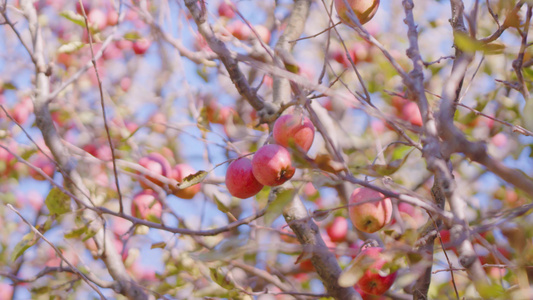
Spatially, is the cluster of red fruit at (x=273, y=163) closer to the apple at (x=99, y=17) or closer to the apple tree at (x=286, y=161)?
the apple tree at (x=286, y=161)

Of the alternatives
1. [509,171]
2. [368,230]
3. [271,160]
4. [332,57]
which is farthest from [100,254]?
[332,57]

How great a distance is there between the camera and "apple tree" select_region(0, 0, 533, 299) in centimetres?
84

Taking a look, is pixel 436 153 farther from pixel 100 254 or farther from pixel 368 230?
pixel 100 254

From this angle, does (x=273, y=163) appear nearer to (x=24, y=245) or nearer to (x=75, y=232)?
(x=75, y=232)

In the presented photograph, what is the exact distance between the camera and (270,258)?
2182mm

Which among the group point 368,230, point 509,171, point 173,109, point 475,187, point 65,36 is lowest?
point 509,171

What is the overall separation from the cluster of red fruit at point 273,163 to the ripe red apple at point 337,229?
986mm

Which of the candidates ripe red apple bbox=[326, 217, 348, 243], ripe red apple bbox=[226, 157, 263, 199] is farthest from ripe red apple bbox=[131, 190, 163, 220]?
ripe red apple bbox=[326, 217, 348, 243]

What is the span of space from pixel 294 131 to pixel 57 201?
0.66m

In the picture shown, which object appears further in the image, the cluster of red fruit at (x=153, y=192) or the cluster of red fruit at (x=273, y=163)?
the cluster of red fruit at (x=153, y=192)

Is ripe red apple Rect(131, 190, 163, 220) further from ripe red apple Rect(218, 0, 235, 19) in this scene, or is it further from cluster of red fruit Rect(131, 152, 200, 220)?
ripe red apple Rect(218, 0, 235, 19)

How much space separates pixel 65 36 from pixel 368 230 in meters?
2.67

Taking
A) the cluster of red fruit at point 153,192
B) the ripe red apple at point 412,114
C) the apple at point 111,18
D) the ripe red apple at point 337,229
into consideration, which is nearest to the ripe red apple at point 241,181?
the cluster of red fruit at point 153,192

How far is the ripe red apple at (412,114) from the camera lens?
2.20m
